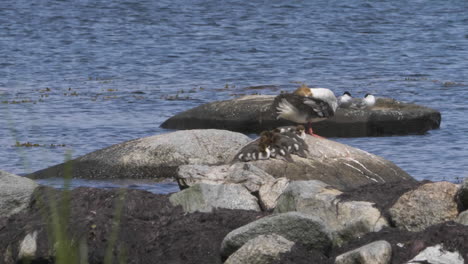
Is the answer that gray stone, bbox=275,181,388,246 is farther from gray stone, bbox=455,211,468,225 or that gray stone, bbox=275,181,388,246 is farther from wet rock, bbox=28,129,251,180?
wet rock, bbox=28,129,251,180

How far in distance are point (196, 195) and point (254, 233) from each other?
1.57m

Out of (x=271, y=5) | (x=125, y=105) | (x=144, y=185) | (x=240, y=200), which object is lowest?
(x=271, y=5)

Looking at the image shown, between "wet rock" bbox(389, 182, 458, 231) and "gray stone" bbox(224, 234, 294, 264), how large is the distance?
4.11 feet

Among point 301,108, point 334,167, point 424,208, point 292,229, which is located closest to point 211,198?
point 292,229

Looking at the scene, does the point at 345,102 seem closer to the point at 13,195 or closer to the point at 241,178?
the point at 241,178

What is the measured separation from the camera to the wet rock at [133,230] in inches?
349

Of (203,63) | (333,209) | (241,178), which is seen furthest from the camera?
(203,63)

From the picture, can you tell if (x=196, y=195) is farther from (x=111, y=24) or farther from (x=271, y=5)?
(x=271, y=5)

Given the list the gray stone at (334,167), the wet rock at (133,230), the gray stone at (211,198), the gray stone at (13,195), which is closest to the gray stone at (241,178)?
the gray stone at (211,198)

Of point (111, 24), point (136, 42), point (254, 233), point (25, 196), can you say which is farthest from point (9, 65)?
point (254, 233)

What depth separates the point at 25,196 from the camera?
9.77 meters

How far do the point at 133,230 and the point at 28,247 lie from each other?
0.93 meters

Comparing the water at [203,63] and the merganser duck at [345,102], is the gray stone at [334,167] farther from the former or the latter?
the merganser duck at [345,102]

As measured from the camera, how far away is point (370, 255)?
7.86 m
